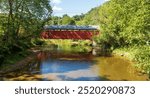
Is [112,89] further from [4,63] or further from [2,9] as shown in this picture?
[2,9]

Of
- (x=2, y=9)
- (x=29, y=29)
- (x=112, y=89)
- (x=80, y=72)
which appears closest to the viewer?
(x=112, y=89)

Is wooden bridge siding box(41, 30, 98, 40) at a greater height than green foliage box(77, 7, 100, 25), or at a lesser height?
lesser

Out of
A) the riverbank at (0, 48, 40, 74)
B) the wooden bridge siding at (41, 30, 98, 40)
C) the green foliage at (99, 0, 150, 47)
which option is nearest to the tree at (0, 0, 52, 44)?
the riverbank at (0, 48, 40, 74)

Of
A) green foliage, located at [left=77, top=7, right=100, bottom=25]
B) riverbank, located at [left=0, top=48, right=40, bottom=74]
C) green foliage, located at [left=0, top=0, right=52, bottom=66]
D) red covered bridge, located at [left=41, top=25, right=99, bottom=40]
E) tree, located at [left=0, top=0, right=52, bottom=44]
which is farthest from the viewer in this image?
green foliage, located at [left=77, top=7, right=100, bottom=25]

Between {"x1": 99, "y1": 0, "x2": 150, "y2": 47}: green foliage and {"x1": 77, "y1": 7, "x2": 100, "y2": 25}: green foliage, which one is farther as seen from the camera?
{"x1": 77, "y1": 7, "x2": 100, "y2": 25}: green foliage

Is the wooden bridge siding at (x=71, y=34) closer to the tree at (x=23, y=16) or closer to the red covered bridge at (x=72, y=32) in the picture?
the red covered bridge at (x=72, y=32)

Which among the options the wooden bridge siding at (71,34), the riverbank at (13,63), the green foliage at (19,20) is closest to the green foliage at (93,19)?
the wooden bridge siding at (71,34)

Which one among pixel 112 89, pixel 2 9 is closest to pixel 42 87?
pixel 112 89

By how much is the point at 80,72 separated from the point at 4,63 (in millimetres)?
5640

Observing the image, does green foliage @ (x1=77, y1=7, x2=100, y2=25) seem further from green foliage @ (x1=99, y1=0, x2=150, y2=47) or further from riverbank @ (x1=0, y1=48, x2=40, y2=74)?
riverbank @ (x1=0, y1=48, x2=40, y2=74)

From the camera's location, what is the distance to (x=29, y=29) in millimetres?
28922

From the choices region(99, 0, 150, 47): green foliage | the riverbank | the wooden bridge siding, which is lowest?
the riverbank

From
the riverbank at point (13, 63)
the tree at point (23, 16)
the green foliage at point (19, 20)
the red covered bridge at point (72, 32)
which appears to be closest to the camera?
the riverbank at point (13, 63)

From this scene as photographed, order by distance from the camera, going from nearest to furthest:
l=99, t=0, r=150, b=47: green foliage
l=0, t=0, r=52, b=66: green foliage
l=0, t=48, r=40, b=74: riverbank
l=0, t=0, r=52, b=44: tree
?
l=99, t=0, r=150, b=47: green foliage < l=0, t=48, r=40, b=74: riverbank < l=0, t=0, r=52, b=66: green foliage < l=0, t=0, r=52, b=44: tree
